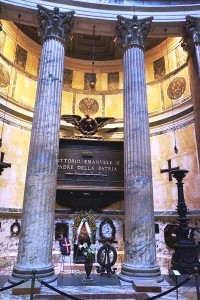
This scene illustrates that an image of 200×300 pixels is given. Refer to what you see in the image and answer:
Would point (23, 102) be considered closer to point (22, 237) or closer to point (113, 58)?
point (113, 58)

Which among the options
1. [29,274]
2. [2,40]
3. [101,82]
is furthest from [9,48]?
[29,274]

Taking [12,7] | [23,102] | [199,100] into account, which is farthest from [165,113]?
[12,7]

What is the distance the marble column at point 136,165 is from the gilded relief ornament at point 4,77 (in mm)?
5706

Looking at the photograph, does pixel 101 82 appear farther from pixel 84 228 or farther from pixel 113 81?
pixel 84 228

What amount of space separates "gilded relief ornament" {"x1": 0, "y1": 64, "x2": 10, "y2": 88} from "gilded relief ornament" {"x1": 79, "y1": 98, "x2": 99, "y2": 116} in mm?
3933

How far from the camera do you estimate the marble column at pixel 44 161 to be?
244 inches

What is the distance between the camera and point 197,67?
906cm

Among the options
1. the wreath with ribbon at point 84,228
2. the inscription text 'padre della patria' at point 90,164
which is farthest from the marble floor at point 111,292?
the inscription text 'padre della patria' at point 90,164

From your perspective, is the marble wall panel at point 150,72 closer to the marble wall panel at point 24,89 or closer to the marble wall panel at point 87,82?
the marble wall panel at point 87,82

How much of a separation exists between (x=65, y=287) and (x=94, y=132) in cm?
747

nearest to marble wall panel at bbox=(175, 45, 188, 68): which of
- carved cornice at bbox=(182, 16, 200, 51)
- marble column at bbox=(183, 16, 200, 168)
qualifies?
marble column at bbox=(183, 16, 200, 168)

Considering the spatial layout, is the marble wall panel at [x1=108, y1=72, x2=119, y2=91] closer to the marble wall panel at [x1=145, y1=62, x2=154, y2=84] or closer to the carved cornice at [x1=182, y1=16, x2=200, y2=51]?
the marble wall panel at [x1=145, y1=62, x2=154, y2=84]

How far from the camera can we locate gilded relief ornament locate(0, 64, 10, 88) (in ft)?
37.1

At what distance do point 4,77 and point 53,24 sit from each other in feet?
13.8
